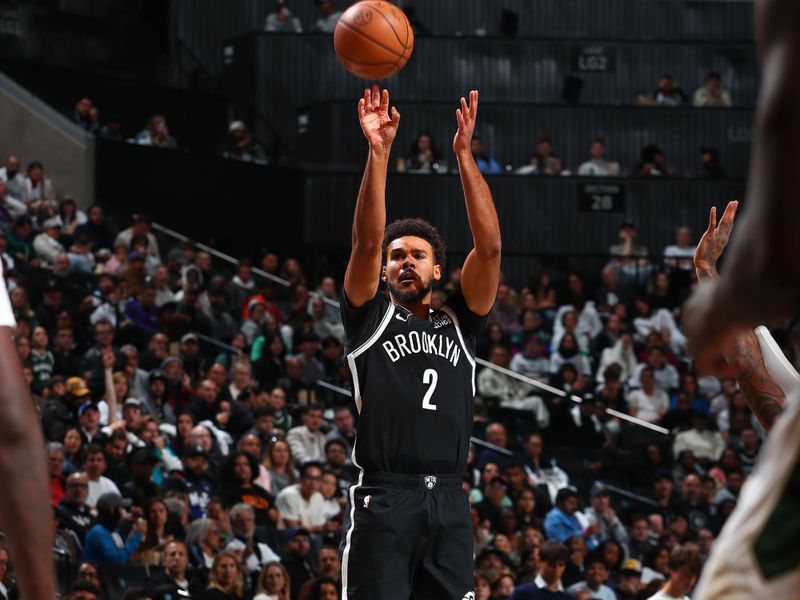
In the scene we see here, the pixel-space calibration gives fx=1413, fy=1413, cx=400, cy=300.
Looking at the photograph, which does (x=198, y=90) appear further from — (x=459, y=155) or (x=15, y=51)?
(x=459, y=155)

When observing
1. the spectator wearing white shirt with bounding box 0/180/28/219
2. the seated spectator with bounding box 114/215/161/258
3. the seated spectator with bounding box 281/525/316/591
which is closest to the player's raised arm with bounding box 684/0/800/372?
the seated spectator with bounding box 281/525/316/591

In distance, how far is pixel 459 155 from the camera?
5.75 meters

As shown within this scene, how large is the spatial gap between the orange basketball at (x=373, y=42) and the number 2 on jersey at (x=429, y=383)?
223 cm

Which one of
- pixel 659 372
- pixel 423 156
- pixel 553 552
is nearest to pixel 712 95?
pixel 423 156

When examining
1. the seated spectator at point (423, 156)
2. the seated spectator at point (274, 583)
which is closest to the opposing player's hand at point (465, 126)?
the seated spectator at point (274, 583)

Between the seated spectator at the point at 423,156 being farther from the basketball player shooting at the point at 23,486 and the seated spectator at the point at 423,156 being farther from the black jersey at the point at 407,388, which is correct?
the basketball player shooting at the point at 23,486

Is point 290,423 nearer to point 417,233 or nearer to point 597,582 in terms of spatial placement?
point 597,582

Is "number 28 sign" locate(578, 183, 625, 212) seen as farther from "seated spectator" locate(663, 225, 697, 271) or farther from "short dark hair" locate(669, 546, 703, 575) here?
"short dark hair" locate(669, 546, 703, 575)

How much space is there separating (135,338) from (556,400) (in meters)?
4.72

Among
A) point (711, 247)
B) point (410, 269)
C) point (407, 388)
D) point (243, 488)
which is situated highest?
point (711, 247)

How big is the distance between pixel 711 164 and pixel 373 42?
15.4 metres

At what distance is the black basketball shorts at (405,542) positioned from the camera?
5234 millimetres

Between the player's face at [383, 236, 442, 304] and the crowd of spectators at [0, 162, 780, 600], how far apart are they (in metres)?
2.77

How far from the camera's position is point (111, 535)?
10312 mm
